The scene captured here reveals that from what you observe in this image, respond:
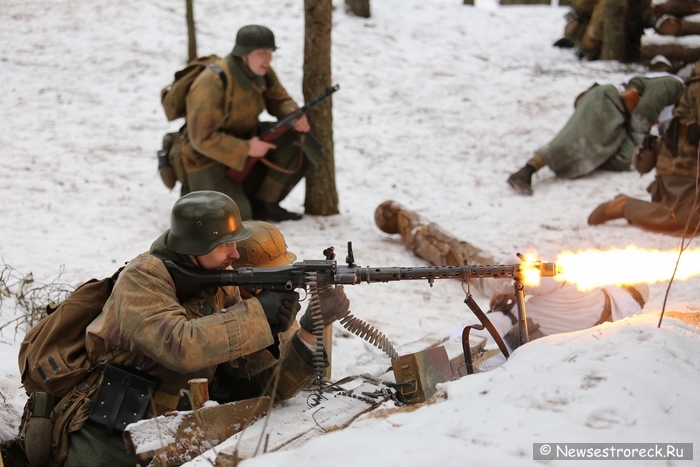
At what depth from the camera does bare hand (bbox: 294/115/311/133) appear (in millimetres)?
8552

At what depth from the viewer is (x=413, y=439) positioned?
3016 millimetres

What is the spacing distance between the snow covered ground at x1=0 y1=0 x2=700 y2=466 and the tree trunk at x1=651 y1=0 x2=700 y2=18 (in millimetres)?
1058

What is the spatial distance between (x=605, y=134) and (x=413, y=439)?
8193 millimetres

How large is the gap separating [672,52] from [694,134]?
6141mm

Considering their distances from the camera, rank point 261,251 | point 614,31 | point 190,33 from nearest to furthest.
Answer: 1. point 261,251
2. point 190,33
3. point 614,31

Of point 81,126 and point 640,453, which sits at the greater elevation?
point 640,453

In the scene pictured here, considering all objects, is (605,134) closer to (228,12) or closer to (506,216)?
(506,216)

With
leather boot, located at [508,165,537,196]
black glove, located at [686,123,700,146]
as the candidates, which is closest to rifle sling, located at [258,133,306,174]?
leather boot, located at [508,165,537,196]

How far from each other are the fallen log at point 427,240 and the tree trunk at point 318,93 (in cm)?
74

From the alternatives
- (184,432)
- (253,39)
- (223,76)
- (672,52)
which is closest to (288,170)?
(223,76)

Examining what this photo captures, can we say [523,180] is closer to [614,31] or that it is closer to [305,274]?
[614,31]

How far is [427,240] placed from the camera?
817cm

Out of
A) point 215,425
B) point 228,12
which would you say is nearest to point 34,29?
point 228,12

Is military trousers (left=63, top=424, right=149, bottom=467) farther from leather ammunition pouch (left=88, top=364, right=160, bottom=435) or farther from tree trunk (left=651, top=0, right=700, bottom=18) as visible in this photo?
tree trunk (left=651, top=0, right=700, bottom=18)
